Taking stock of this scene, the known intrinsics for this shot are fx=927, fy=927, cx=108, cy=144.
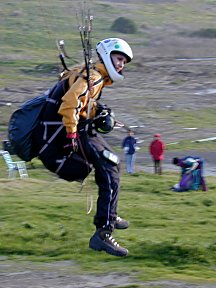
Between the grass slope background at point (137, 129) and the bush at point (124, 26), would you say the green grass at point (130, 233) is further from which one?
the bush at point (124, 26)

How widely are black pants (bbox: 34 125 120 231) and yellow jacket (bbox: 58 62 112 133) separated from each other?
274 millimetres

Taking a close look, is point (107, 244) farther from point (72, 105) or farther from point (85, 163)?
point (72, 105)

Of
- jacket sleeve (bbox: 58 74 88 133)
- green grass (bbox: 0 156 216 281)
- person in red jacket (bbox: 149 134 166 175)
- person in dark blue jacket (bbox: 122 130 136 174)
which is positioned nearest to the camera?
jacket sleeve (bbox: 58 74 88 133)

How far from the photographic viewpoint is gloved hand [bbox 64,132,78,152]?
323 inches

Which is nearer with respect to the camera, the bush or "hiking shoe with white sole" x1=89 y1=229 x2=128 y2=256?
"hiking shoe with white sole" x1=89 y1=229 x2=128 y2=256

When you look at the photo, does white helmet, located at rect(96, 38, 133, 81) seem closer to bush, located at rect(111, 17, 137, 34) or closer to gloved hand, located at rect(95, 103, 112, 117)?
gloved hand, located at rect(95, 103, 112, 117)

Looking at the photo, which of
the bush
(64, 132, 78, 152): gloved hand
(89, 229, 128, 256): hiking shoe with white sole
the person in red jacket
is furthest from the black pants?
the bush

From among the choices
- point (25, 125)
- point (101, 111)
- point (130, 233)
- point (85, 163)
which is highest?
point (101, 111)

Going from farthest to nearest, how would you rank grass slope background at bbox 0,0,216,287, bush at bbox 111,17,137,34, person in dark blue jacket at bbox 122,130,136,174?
bush at bbox 111,17,137,34 < person in dark blue jacket at bbox 122,130,136,174 < grass slope background at bbox 0,0,216,287

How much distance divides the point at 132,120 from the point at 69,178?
3097 cm

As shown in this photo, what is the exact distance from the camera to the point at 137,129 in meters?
37.7

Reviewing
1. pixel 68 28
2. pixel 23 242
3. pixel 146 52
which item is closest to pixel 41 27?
pixel 68 28

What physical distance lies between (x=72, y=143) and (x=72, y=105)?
0.40 m

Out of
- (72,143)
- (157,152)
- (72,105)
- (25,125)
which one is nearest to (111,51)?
(72,105)
